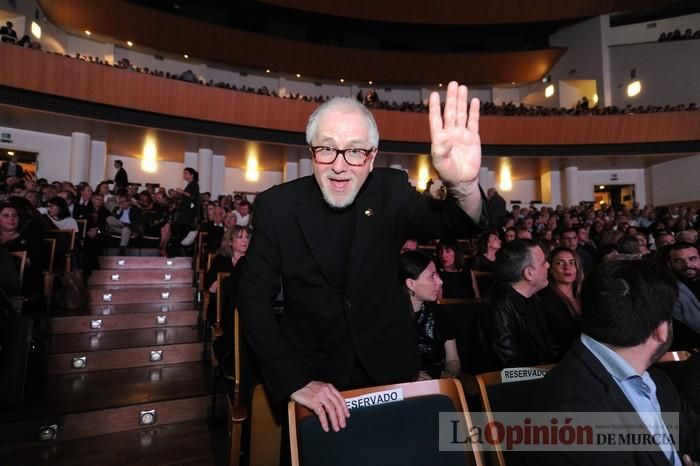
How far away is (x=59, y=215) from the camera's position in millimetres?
5164

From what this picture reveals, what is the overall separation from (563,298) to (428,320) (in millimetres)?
938

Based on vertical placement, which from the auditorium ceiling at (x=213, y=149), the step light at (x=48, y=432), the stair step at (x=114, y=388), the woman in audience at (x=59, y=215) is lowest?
the step light at (x=48, y=432)

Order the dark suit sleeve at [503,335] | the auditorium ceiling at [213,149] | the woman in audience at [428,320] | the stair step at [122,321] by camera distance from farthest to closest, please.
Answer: the auditorium ceiling at [213,149] → the stair step at [122,321] → the woman in audience at [428,320] → the dark suit sleeve at [503,335]

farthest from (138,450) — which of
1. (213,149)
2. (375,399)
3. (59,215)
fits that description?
(213,149)

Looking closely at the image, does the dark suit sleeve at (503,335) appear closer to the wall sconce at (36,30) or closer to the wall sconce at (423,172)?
the wall sconce at (423,172)

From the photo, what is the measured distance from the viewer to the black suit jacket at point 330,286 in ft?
3.60

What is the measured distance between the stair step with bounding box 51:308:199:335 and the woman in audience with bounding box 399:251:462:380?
2809 mm

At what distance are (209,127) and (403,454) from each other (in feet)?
35.6

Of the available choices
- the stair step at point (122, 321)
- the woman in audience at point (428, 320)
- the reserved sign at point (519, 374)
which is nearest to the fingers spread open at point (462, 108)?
the reserved sign at point (519, 374)

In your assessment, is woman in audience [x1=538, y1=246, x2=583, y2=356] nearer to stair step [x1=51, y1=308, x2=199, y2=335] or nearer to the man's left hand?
the man's left hand

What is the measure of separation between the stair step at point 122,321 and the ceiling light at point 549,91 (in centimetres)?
1636

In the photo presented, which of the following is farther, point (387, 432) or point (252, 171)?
point (252, 171)

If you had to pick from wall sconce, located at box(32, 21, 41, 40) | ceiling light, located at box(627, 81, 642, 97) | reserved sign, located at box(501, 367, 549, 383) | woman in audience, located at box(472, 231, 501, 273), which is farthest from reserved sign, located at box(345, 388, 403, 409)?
ceiling light, located at box(627, 81, 642, 97)

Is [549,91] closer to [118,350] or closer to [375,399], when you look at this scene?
[118,350]
